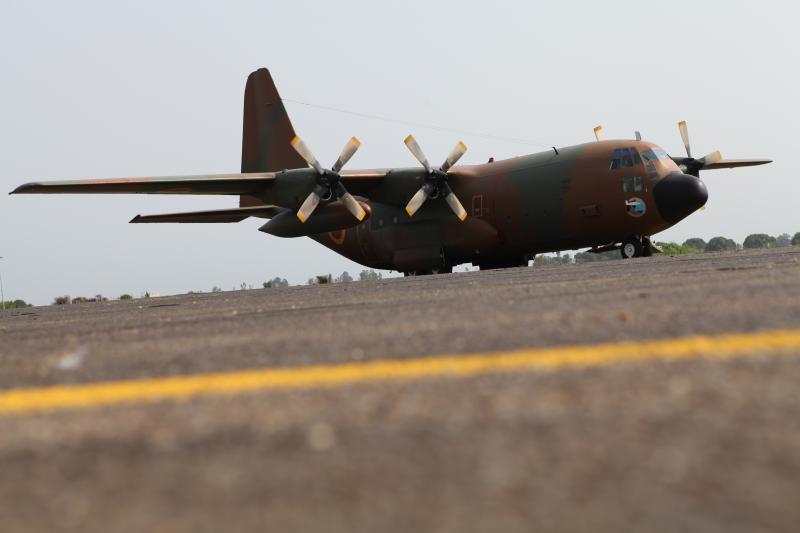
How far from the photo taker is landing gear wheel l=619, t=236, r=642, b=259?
24016 millimetres

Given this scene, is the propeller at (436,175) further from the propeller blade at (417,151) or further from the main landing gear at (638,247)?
the main landing gear at (638,247)

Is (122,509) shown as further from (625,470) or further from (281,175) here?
(281,175)

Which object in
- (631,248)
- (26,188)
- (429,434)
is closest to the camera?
(429,434)

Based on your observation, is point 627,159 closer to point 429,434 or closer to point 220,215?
A: point 220,215

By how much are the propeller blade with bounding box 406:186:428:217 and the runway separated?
20.3 meters

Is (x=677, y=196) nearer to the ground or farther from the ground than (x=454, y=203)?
nearer to the ground

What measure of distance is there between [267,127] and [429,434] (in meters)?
30.9

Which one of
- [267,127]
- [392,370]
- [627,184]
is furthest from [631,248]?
[392,370]

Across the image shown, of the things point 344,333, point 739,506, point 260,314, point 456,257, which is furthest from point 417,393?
point 456,257

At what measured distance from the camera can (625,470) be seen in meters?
1.76

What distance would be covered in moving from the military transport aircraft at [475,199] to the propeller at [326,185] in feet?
0.09

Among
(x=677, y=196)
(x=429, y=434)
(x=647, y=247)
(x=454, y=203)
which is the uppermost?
(x=454, y=203)

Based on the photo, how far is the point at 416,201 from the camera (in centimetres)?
2512

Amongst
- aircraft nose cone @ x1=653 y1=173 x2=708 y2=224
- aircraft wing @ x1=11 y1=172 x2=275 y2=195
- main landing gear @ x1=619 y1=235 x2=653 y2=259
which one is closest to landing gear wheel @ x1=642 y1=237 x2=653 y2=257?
main landing gear @ x1=619 y1=235 x2=653 y2=259
